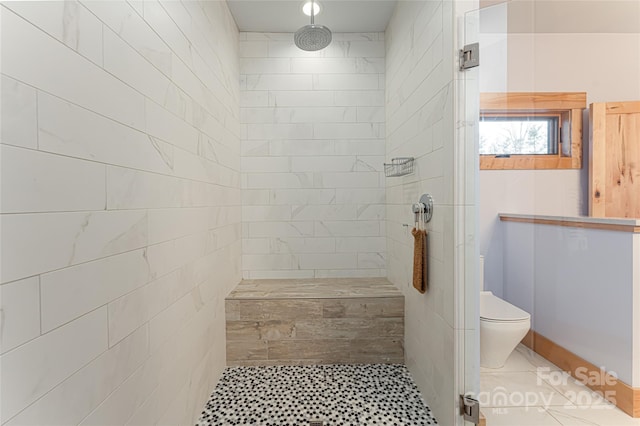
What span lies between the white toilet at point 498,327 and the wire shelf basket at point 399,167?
82cm

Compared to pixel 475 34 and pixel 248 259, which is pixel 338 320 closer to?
pixel 248 259

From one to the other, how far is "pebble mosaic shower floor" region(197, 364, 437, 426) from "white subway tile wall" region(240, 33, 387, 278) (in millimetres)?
845

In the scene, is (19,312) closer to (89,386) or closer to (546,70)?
(89,386)

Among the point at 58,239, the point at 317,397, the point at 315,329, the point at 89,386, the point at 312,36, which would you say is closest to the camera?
the point at 58,239

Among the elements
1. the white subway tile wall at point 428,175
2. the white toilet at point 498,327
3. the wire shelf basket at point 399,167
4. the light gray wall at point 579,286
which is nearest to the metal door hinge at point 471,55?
the white subway tile wall at point 428,175

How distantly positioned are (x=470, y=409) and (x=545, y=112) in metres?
1.82

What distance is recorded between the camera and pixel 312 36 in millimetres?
2123

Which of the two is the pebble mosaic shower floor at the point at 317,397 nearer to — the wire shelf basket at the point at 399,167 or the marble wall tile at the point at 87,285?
the marble wall tile at the point at 87,285

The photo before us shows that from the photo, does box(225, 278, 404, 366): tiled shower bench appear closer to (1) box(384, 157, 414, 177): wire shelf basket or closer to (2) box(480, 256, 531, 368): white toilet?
(2) box(480, 256, 531, 368): white toilet

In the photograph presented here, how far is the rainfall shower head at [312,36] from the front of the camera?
2047 millimetres

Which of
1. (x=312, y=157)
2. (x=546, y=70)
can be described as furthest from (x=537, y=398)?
(x=312, y=157)

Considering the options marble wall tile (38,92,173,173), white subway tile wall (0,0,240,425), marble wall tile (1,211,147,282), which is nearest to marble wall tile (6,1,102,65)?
white subway tile wall (0,0,240,425)

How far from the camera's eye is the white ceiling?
2314 mm

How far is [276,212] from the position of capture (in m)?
2.74
